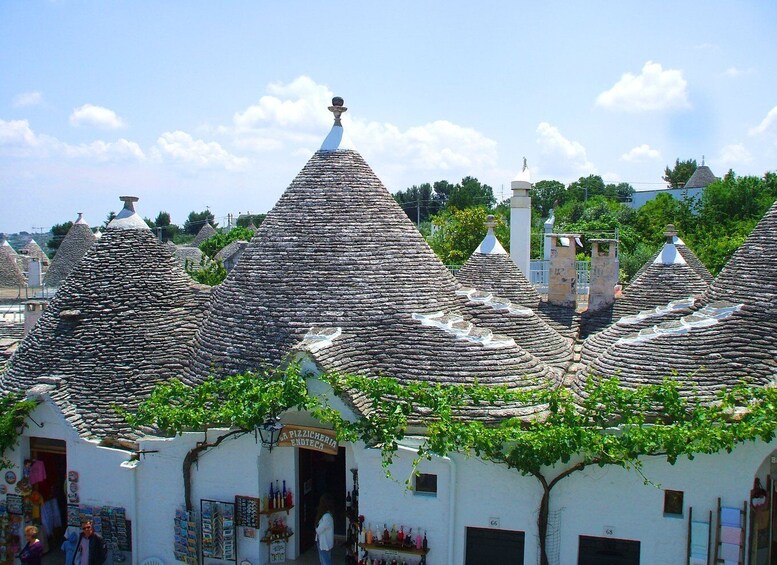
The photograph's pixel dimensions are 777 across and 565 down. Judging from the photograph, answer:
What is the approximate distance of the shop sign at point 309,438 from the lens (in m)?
10.6

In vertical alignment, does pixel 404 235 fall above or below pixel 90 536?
above

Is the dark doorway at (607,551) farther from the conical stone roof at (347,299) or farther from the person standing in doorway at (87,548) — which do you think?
the person standing in doorway at (87,548)

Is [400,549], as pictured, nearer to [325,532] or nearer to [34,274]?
[325,532]

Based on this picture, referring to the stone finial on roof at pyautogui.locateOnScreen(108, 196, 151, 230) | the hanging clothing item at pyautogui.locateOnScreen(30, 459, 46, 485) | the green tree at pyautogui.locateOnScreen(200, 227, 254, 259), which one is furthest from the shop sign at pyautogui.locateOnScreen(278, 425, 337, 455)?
the green tree at pyautogui.locateOnScreen(200, 227, 254, 259)

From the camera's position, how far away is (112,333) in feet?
43.3

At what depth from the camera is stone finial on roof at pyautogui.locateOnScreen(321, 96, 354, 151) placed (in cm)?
1331

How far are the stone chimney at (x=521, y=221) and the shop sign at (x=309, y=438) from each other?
36.6ft

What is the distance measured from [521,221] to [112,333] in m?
11.8

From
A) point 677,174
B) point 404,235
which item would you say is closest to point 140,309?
point 404,235

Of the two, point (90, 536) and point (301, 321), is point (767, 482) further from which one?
point (90, 536)

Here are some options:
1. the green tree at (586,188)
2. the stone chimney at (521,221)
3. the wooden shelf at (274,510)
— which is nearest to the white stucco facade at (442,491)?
the wooden shelf at (274,510)

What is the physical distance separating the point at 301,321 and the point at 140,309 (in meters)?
3.87

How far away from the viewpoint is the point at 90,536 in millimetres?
10586

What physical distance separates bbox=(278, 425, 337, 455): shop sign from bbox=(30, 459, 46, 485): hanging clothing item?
4.63m
